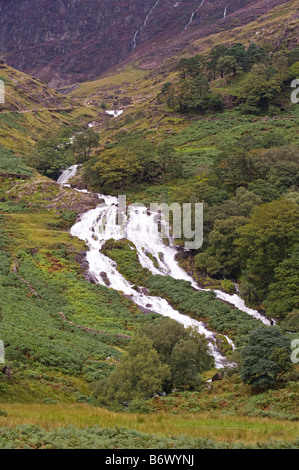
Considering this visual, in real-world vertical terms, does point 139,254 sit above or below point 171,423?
above

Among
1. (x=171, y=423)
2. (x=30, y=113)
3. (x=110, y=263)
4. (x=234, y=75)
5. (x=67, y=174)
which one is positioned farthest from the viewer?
(x=30, y=113)

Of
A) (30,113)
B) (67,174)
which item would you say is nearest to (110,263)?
(67,174)

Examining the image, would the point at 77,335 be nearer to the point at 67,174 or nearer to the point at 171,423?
the point at 171,423

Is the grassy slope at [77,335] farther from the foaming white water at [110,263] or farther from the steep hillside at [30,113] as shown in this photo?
the steep hillside at [30,113]

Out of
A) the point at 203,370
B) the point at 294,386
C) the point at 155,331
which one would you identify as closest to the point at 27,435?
the point at 294,386

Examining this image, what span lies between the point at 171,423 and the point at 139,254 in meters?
41.1

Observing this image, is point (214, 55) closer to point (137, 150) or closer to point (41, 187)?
point (137, 150)

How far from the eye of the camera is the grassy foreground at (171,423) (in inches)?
505

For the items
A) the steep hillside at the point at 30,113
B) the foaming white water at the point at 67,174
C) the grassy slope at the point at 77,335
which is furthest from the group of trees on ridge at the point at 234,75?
the steep hillside at the point at 30,113

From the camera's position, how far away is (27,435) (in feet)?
39.0

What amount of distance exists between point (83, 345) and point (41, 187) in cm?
4539

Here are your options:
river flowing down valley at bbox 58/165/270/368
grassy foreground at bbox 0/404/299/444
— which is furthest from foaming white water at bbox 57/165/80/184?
grassy foreground at bbox 0/404/299/444

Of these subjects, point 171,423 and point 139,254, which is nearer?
point 171,423

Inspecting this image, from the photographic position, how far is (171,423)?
15.4m
